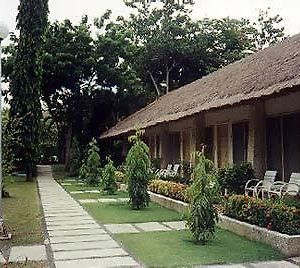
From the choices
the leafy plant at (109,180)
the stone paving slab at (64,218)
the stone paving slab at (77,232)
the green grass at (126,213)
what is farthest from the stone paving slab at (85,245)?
the leafy plant at (109,180)

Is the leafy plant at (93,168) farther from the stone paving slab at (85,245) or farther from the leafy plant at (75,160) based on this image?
the stone paving slab at (85,245)

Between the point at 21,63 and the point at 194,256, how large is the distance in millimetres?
18688

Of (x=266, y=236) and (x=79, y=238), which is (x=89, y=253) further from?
(x=266, y=236)

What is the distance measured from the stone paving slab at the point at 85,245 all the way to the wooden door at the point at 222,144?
23.0 ft

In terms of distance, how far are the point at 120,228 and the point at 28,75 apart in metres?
16.0

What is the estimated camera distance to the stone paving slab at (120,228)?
28.8ft

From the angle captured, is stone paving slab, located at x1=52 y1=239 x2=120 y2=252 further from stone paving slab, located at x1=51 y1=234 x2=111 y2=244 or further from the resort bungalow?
the resort bungalow

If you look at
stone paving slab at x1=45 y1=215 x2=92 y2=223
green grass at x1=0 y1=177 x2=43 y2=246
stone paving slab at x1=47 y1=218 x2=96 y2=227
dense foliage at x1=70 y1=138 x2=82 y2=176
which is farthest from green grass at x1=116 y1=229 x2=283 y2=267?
dense foliage at x1=70 y1=138 x2=82 y2=176

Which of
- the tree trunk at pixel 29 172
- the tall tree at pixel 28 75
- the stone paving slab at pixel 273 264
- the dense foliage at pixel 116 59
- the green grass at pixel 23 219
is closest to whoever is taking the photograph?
the stone paving slab at pixel 273 264

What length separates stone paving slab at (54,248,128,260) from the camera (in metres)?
6.66

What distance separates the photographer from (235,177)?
37.4ft

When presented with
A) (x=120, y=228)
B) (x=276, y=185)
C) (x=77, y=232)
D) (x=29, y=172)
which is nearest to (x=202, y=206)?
(x=120, y=228)

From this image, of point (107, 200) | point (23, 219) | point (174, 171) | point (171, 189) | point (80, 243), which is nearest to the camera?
point (80, 243)

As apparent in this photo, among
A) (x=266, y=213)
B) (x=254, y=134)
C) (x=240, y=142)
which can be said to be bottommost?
(x=266, y=213)
